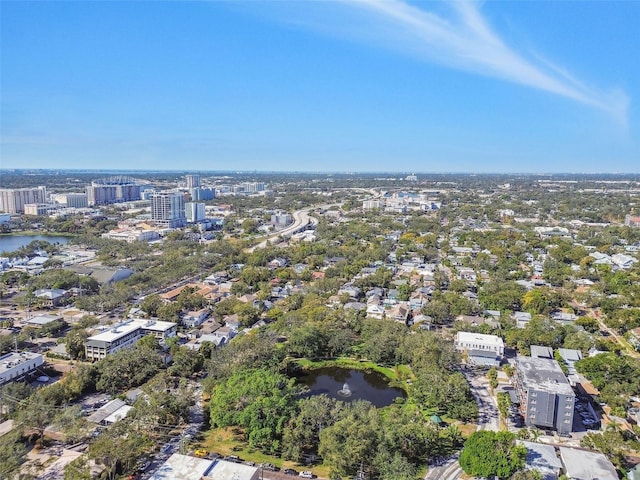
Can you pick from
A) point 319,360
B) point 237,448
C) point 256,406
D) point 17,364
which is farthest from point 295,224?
point 237,448

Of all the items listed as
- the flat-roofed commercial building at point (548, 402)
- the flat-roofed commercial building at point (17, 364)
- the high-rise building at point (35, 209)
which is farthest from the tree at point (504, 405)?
the high-rise building at point (35, 209)

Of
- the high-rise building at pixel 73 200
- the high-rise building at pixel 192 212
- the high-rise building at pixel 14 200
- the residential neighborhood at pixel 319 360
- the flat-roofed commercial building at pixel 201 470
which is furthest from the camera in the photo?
the high-rise building at pixel 73 200

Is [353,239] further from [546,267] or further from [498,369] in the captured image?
[498,369]

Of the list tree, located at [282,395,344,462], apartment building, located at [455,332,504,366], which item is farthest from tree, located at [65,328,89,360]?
apartment building, located at [455,332,504,366]

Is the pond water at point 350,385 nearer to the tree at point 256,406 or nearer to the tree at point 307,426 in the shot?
the tree at point 256,406

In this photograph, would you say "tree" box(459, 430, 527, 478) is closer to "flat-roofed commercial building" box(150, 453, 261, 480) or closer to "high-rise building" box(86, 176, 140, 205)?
"flat-roofed commercial building" box(150, 453, 261, 480)

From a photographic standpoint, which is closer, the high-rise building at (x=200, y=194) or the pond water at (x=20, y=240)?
the pond water at (x=20, y=240)
